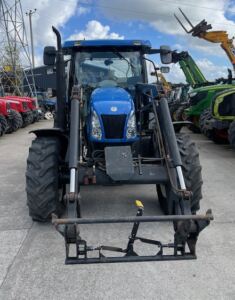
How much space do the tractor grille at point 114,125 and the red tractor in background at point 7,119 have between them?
33.0ft

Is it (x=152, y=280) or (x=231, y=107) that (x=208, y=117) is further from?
(x=152, y=280)

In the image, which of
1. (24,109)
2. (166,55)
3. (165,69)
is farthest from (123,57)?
(24,109)

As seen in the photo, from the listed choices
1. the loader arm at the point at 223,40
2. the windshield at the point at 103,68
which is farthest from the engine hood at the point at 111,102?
the loader arm at the point at 223,40

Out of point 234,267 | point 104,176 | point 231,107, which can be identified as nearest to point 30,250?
point 104,176

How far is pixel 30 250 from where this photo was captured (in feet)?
13.1

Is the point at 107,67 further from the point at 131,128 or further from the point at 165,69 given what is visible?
the point at 131,128

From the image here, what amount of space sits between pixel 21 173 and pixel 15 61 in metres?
21.3

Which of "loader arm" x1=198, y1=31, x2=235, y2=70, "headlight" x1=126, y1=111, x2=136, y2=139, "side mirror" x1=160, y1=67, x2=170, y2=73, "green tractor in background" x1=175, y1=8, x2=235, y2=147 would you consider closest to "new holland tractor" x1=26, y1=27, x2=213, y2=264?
"headlight" x1=126, y1=111, x2=136, y2=139

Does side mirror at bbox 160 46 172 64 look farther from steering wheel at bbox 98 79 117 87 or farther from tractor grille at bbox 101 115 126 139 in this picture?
tractor grille at bbox 101 115 126 139

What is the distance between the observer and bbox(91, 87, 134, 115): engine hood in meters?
4.64

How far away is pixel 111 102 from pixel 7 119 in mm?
11064

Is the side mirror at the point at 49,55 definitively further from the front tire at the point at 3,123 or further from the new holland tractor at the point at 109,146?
the front tire at the point at 3,123

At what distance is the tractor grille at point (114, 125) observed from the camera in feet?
15.2

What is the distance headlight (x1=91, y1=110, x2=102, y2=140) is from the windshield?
1.02 m
